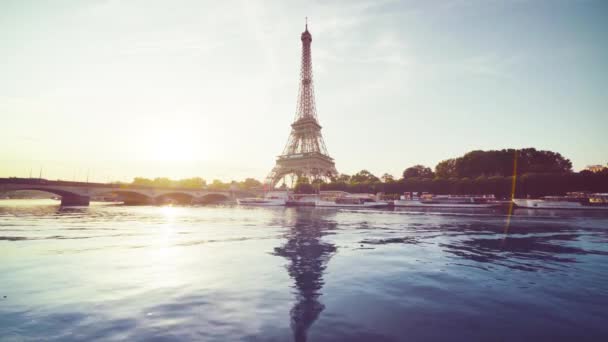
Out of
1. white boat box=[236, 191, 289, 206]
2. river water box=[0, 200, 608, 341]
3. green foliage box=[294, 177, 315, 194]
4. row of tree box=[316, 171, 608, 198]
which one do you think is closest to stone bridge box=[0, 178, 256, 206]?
white boat box=[236, 191, 289, 206]

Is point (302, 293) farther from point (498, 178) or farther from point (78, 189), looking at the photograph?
point (78, 189)

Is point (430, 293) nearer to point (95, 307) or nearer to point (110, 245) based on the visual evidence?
point (95, 307)

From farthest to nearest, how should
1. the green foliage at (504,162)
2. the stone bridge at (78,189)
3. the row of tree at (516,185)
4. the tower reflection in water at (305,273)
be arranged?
1. the green foliage at (504,162)
2. the row of tree at (516,185)
3. the stone bridge at (78,189)
4. the tower reflection in water at (305,273)

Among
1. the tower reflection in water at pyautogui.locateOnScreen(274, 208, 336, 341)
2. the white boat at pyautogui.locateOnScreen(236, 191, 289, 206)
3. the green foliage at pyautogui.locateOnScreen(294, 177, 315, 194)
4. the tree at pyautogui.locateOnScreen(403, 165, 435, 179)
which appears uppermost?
the tree at pyautogui.locateOnScreen(403, 165, 435, 179)

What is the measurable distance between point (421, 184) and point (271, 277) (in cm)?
8863

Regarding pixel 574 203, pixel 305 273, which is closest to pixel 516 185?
pixel 574 203

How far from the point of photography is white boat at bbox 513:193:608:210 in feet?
196

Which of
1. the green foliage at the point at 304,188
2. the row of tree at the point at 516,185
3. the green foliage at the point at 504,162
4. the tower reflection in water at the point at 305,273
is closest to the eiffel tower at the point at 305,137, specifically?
the green foliage at the point at 304,188

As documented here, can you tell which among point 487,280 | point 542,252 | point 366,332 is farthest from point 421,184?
point 366,332

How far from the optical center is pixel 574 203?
61.2 metres

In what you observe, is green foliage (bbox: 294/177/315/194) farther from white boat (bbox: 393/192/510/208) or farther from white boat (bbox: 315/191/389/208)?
white boat (bbox: 393/192/510/208)

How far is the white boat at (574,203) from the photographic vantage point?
Result: 59.8 m

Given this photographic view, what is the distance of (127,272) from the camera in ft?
36.9

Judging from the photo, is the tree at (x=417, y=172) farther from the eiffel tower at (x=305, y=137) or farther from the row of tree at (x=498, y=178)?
the eiffel tower at (x=305, y=137)
